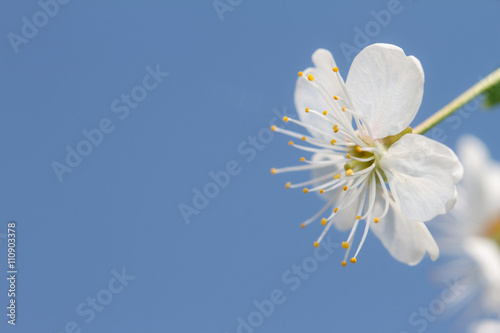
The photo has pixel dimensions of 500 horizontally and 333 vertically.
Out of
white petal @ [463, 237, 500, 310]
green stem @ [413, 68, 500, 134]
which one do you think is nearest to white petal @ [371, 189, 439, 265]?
white petal @ [463, 237, 500, 310]

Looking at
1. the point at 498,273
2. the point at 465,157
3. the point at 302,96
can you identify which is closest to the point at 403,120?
the point at 302,96

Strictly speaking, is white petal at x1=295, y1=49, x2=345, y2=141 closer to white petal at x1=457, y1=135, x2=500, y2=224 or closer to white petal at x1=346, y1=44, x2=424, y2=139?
white petal at x1=346, y1=44, x2=424, y2=139

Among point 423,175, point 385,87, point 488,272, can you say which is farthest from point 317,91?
point 488,272

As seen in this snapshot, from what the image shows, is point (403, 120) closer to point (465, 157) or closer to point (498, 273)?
point (498, 273)

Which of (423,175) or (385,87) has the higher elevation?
(385,87)

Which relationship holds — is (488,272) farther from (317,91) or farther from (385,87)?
(317,91)

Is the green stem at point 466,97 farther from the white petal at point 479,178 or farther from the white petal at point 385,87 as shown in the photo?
the white petal at point 479,178
